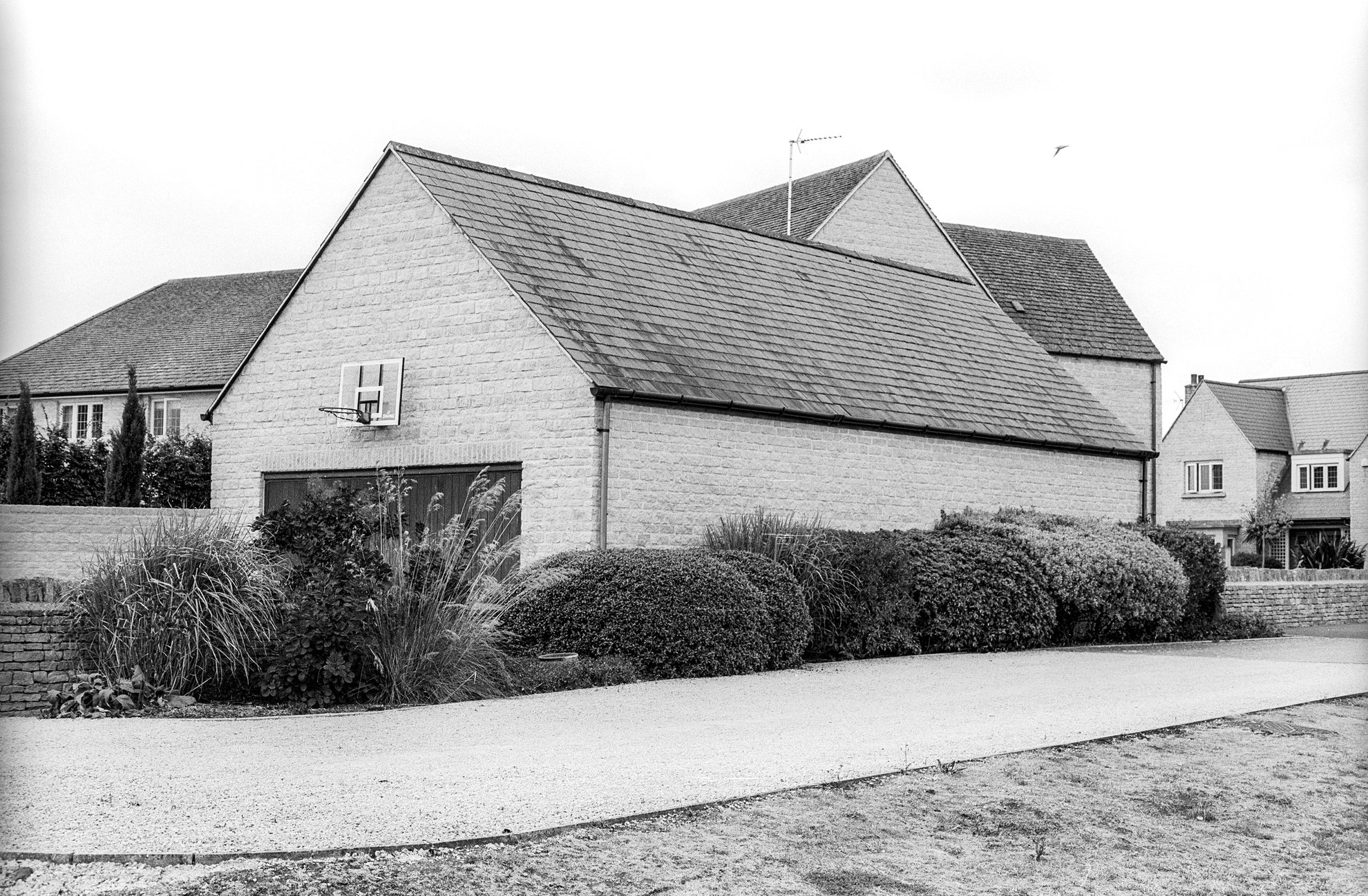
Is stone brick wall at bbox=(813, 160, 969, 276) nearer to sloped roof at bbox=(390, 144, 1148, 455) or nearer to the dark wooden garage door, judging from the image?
sloped roof at bbox=(390, 144, 1148, 455)

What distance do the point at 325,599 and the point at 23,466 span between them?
2052 cm

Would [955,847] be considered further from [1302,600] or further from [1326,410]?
[1326,410]

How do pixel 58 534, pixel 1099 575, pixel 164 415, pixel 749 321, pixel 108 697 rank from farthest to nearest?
pixel 164 415 < pixel 58 534 < pixel 749 321 < pixel 1099 575 < pixel 108 697

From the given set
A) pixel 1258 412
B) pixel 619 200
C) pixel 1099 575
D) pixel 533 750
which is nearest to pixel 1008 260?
pixel 619 200

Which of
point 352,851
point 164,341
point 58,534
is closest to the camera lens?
point 352,851

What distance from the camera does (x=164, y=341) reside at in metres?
45.8

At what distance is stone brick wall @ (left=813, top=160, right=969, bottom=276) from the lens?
32.2 meters

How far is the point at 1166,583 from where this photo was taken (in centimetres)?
2067

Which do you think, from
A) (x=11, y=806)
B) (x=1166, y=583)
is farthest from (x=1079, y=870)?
(x=1166, y=583)

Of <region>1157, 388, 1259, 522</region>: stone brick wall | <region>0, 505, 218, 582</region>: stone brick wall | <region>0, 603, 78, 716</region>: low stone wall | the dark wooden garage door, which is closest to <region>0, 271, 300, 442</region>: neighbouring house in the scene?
<region>0, 505, 218, 582</region>: stone brick wall

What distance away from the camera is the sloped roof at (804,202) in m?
32.3

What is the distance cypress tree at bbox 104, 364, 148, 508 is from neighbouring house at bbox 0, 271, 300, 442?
28.0 feet

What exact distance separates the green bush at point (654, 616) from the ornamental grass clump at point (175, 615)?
3.35 metres

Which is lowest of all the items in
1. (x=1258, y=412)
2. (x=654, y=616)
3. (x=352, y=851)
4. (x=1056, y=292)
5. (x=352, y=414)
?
(x=352, y=851)
